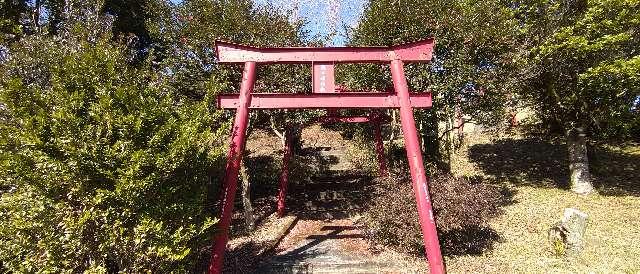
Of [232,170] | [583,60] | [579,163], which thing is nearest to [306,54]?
[232,170]

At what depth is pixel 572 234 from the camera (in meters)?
8.39

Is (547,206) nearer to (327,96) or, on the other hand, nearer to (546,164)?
(546,164)

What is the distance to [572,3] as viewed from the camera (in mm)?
11977

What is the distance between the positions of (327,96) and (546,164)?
12461 millimetres

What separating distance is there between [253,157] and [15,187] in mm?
11887

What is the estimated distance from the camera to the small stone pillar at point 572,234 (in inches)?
328

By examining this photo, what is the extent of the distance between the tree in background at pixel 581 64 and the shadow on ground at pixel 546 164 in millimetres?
1253

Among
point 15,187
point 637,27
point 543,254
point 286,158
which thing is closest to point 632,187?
point 637,27

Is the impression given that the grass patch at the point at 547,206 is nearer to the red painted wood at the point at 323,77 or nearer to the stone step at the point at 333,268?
the stone step at the point at 333,268

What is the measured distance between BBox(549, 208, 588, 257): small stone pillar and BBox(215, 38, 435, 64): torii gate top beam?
4674mm

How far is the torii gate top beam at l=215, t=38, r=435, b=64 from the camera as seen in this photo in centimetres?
758

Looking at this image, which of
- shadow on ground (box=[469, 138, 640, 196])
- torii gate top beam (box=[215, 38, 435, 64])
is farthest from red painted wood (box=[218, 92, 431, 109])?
shadow on ground (box=[469, 138, 640, 196])

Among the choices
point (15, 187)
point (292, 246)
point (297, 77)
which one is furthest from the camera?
point (297, 77)

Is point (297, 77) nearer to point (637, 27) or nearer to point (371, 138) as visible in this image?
point (371, 138)
